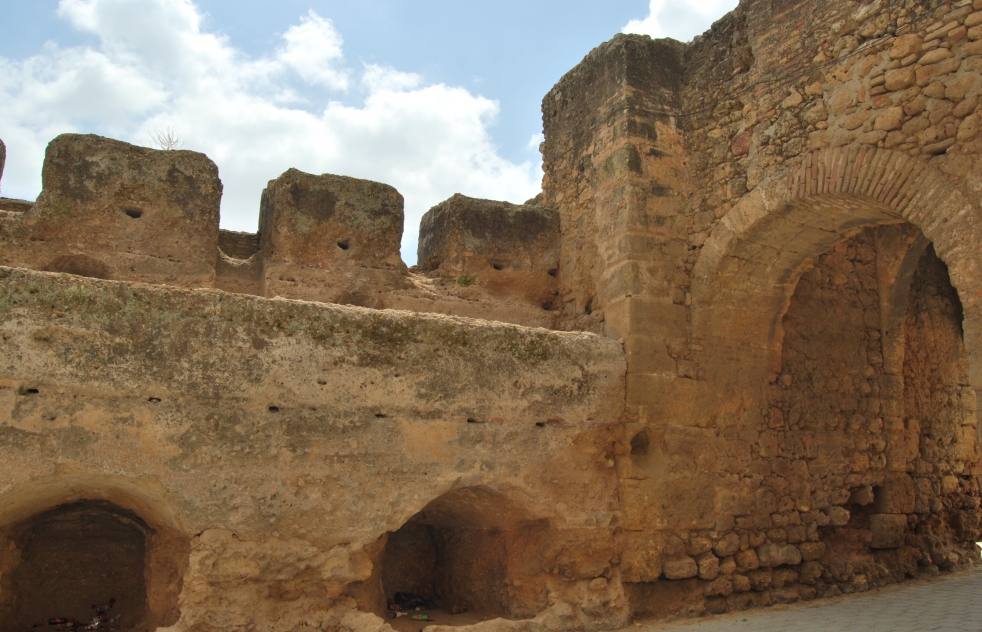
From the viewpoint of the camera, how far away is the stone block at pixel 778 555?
5.84 meters

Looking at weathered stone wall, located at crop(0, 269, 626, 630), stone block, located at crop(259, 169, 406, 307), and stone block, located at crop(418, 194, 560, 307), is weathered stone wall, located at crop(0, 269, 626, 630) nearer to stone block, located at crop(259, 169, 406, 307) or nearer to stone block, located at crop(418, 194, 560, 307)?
stone block, located at crop(259, 169, 406, 307)

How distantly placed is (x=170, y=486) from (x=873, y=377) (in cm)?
557

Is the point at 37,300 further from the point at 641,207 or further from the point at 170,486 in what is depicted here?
the point at 641,207

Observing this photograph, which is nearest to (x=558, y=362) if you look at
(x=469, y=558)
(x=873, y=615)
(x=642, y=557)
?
(x=642, y=557)

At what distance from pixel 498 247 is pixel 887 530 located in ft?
12.9

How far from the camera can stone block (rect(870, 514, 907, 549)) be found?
6.47 metres

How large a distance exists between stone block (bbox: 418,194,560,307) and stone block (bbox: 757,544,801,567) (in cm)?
265

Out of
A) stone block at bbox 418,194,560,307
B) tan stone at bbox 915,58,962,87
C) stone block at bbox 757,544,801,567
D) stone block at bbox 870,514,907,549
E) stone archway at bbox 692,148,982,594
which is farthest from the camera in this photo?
stone block at bbox 418,194,560,307

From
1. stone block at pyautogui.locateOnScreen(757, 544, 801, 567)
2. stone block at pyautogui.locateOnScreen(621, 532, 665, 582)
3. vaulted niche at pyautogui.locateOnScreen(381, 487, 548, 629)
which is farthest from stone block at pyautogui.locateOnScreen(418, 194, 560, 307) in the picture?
stone block at pyautogui.locateOnScreen(757, 544, 801, 567)

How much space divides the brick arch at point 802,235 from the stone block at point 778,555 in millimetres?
1285

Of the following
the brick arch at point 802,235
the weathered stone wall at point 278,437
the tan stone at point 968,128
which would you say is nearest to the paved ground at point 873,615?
the weathered stone wall at point 278,437

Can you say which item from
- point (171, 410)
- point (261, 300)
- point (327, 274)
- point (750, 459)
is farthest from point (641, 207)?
point (171, 410)

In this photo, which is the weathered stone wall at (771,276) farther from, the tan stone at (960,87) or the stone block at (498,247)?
the stone block at (498,247)

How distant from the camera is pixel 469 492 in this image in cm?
529
